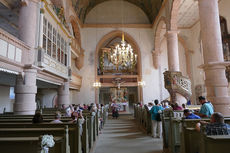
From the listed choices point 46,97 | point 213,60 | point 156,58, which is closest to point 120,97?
point 156,58

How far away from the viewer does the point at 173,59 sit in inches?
422

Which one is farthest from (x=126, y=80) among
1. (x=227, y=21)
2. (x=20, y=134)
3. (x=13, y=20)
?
(x=20, y=134)

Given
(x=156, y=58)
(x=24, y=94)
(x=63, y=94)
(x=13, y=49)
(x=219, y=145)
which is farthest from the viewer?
(x=156, y=58)

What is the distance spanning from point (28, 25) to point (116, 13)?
13.2 meters

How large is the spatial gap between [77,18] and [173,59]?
378 inches

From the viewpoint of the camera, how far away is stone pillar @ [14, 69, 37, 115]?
5.90 meters

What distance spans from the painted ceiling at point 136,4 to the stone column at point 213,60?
9.39 metres

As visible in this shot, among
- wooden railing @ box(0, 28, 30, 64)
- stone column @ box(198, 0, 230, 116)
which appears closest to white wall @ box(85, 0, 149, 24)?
wooden railing @ box(0, 28, 30, 64)

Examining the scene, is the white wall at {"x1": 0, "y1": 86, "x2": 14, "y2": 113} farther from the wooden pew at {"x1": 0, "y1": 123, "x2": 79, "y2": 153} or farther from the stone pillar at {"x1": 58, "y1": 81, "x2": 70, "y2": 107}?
the wooden pew at {"x1": 0, "y1": 123, "x2": 79, "y2": 153}

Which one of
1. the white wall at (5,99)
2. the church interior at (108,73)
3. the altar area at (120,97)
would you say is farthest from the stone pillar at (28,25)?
the altar area at (120,97)

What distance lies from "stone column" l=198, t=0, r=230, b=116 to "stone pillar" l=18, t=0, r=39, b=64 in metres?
6.24

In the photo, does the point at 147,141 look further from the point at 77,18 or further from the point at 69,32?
the point at 77,18

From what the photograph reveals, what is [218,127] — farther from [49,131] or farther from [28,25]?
[28,25]

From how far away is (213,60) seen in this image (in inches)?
207
